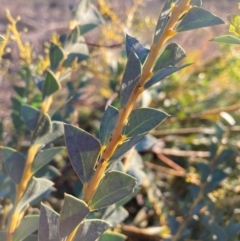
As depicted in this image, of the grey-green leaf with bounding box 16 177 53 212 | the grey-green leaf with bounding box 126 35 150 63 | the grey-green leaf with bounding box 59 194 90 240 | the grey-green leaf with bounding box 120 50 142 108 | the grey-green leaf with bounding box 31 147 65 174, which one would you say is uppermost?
the grey-green leaf with bounding box 126 35 150 63

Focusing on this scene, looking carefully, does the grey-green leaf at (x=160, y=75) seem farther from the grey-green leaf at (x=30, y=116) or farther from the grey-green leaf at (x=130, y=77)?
the grey-green leaf at (x=30, y=116)

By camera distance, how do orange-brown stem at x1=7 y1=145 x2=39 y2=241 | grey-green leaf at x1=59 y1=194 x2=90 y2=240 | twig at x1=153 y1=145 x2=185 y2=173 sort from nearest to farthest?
grey-green leaf at x1=59 y1=194 x2=90 y2=240
orange-brown stem at x1=7 y1=145 x2=39 y2=241
twig at x1=153 y1=145 x2=185 y2=173

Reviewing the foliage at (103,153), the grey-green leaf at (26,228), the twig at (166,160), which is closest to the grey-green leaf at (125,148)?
the foliage at (103,153)

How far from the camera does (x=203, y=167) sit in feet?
2.19

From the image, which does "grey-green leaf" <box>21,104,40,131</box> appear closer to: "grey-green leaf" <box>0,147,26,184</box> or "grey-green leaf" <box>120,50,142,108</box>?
"grey-green leaf" <box>0,147,26,184</box>

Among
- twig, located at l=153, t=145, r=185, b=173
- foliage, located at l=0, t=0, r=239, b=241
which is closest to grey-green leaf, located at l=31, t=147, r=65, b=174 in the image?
foliage, located at l=0, t=0, r=239, b=241

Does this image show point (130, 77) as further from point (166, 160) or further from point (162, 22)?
point (166, 160)

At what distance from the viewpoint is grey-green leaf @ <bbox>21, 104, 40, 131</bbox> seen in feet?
1.64

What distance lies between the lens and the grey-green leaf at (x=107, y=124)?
36cm

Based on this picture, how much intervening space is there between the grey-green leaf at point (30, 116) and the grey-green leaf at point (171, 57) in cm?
18

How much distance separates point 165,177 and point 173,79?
21 centimetres

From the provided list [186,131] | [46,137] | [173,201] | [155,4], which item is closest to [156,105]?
[186,131]

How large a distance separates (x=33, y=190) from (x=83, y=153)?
0.11m

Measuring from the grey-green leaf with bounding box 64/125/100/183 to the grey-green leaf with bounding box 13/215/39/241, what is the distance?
0.08 meters
